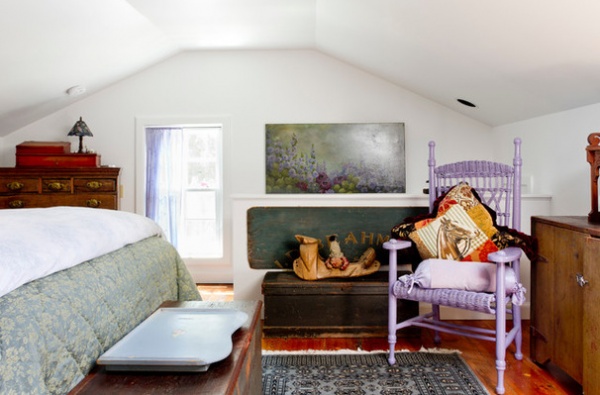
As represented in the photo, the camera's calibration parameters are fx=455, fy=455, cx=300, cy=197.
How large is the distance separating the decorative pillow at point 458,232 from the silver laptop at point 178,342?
4.84ft

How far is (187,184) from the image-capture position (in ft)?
16.7

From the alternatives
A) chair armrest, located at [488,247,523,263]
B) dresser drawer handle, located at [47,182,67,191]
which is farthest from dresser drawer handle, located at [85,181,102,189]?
chair armrest, located at [488,247,523,263]

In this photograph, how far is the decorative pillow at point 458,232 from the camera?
2.53m

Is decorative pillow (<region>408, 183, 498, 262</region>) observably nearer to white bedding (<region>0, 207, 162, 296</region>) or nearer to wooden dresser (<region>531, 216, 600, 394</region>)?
wooden dresser (<region>531, 216, 600, 394</region>)

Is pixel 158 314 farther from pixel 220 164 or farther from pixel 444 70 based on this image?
pixel 220 164

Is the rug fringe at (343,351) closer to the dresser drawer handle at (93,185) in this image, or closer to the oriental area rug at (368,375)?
the oriental area rug at (368,375)

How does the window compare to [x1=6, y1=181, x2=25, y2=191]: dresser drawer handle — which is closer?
[x1=6, y1=181, x2=25, y2=191]: dresser drawer handle

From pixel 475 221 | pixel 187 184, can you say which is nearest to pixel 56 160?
pixel 187 184

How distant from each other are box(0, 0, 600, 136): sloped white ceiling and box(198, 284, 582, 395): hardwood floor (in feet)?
5.25

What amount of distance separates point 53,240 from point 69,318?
25 cm

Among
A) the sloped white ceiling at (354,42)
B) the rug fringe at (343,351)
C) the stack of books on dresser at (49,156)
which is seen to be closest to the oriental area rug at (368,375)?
the rug fringe at (343,351)

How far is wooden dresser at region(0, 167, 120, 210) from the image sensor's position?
417 cm

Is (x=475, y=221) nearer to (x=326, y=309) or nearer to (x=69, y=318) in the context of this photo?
(x=326, y=309)

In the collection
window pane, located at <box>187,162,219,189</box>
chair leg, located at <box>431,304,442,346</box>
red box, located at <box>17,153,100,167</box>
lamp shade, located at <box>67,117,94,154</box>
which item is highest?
lamp shade, located at <box>67,117,94,154</box>
